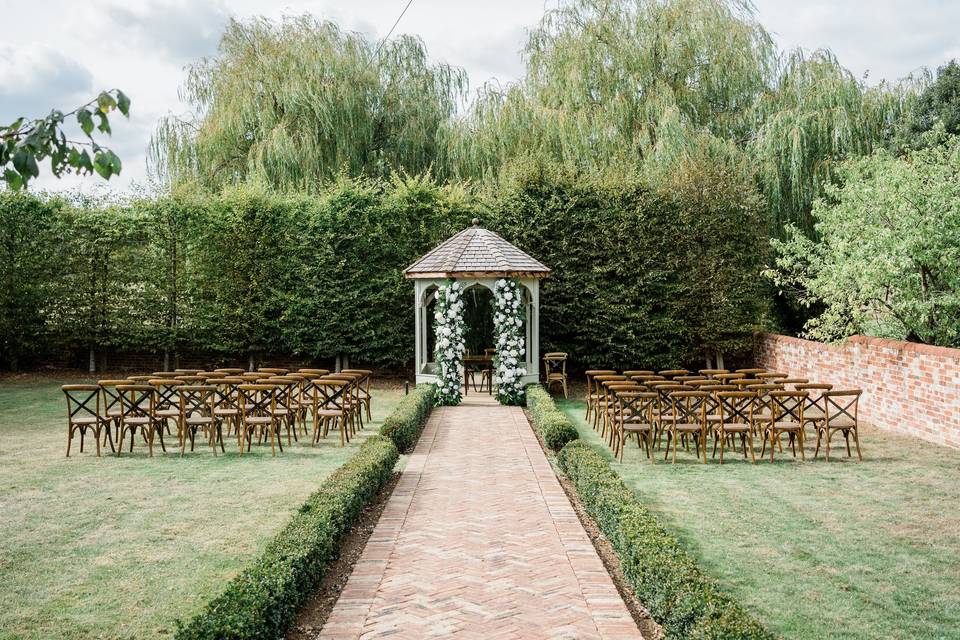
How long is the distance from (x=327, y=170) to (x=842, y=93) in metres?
13.1

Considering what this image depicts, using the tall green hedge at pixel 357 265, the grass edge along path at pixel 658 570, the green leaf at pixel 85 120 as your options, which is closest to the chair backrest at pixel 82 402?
the tall green hedge at pixel 357 265

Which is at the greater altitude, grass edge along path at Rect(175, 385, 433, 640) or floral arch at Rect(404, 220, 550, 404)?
floral arch at Rect(404, 220, 550, 404)

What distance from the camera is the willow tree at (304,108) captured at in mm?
19938

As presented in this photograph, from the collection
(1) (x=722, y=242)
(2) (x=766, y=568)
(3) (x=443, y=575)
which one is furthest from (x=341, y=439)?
(1) (x=722, y=242)

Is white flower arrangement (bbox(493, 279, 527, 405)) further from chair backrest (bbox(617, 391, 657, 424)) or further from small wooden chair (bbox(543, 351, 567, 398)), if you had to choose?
chair backrest (bbox(617, 391, 657, 424))

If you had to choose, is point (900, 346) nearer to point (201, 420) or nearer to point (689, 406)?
point (689, 406)

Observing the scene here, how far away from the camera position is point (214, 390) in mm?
11227

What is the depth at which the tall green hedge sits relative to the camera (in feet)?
59.4

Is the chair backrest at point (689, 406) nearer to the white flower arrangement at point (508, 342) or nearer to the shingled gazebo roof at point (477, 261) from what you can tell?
the white flower arrangement at point (508, 342)

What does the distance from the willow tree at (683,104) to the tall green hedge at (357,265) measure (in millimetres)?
1324

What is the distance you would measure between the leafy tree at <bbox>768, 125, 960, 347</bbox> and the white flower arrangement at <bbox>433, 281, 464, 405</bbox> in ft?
22.1

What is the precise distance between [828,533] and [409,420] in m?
5.74

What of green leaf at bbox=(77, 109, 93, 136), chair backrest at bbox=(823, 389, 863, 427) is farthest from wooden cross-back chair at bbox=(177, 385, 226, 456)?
chair backrest at bbox=(823, 389, 863, 427)

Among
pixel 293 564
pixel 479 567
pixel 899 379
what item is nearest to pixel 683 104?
pixel 899 379
